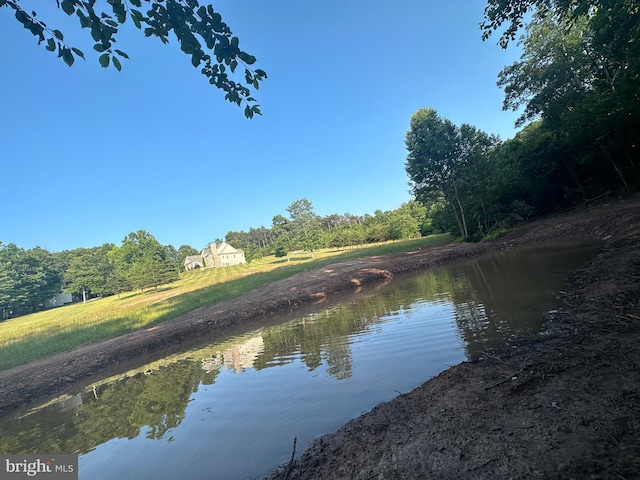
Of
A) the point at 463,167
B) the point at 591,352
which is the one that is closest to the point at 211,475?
the point at 591,352

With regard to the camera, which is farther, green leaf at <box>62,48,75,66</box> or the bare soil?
green leaf at <box>62,48,75,66</box>

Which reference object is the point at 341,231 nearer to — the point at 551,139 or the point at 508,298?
the point at 551,139

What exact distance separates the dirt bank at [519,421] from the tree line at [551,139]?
524 inches

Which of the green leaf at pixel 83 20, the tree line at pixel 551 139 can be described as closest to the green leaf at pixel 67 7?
the green leaf at pixel 83 20

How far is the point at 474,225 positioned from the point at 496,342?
30.3m

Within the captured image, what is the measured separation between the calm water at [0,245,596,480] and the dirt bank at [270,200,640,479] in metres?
0.67

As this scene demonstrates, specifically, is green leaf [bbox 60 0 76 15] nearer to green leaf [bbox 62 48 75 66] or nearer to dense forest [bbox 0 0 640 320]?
green leaf [bbox 62 48 75 66]

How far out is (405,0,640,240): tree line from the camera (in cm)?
1722

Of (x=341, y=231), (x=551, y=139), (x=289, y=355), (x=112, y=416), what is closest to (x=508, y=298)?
(x=289, y=355)

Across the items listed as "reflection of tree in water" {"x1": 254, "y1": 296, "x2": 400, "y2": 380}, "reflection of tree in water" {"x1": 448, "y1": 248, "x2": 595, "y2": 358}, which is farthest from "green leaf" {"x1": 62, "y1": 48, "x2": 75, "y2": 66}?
"reflection of tree in water" {"x1": 448, "y1": 248, "x2": 595, "y2": 358}

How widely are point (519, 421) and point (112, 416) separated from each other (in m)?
7.17

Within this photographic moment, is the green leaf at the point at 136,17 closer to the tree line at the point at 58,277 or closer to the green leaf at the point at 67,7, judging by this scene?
the green leaf at the point at 67,7

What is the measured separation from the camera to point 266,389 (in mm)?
5703

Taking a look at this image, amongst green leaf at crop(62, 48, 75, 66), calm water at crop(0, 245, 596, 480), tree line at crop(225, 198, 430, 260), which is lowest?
calm water at crop(0, 245, 596, 480)
